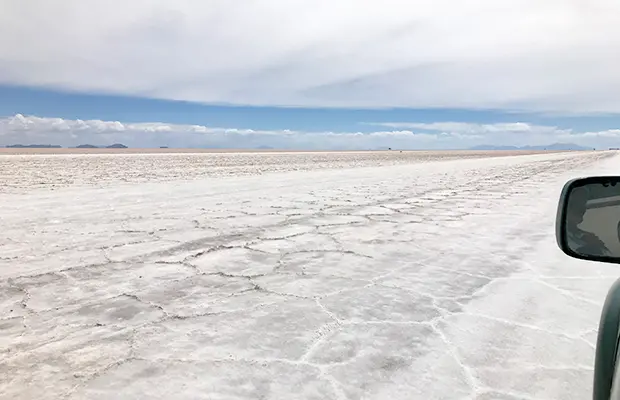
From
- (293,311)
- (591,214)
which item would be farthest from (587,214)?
(293,311)

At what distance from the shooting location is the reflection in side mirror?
1118 millimetres

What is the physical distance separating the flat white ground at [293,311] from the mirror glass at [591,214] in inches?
34.1

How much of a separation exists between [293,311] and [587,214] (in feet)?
5.78

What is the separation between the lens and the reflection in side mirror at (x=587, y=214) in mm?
1118

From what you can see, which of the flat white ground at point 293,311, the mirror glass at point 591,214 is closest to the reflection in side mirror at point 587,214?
the mirror glass at point 591,214

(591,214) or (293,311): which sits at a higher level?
(591,214)

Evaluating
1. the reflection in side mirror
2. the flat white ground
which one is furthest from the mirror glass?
the flat white ground

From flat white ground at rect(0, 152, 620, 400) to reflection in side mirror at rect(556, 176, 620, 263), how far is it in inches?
33.8

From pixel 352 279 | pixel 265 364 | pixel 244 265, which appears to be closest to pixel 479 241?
pixel 352 279

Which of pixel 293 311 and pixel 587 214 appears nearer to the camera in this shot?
pixel 587 214

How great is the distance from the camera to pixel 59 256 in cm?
384

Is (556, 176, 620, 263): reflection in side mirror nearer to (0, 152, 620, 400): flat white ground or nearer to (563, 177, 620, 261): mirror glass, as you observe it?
(563, 177, 620, 261): mirror glass

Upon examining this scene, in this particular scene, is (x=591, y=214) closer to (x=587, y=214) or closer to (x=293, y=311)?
(x=587, y=214)

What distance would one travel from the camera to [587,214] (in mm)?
1167
